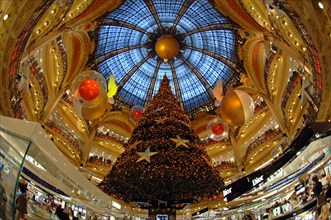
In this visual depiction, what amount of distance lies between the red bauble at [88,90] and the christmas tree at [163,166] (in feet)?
10.8

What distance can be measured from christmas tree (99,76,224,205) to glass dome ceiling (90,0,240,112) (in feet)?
38.4

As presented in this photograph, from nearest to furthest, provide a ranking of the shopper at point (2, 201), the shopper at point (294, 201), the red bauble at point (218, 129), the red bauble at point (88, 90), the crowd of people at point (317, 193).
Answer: the shopper at point (2, 201)
the crowd of people at point (317, 193)
the shopper at point (294, 201)
the red bauble at point (88, 90)
the red bauble at point (218, 129)

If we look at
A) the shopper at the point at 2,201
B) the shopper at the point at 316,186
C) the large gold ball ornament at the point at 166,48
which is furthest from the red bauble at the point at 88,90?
the large gold ball ornament at the point at 166,48

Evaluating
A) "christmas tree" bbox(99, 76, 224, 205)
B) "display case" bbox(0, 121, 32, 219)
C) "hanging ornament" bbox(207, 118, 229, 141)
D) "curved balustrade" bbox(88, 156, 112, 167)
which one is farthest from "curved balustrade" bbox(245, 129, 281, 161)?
"display case" bbox(0, 121, 32, 219)

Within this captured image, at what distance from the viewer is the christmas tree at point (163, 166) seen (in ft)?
45.5

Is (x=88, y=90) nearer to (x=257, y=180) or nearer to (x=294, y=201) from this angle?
(x=257, y=180)

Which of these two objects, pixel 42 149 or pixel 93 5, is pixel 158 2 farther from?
pixel 42 149

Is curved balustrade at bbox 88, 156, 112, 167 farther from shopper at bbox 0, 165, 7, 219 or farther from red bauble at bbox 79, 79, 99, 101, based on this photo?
shopper at bbox 0, 165, 7, 219

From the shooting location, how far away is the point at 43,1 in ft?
41.9

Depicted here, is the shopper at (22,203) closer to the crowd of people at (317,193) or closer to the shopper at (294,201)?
the crowd of people at (317,193)

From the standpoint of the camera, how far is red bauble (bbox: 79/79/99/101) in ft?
39.7

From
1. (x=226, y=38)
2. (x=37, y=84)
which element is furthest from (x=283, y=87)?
(x=37, y=84)

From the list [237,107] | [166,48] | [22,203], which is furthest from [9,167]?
[166,48]

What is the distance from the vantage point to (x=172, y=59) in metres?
29.5
